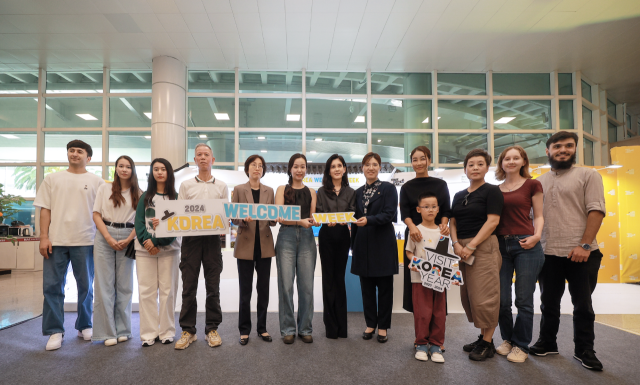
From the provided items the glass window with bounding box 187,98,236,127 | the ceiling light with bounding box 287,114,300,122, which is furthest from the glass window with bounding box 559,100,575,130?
the glass window with bounding box 187,98,236,127

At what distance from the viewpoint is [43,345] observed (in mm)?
2922

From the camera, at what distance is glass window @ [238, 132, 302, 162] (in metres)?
8.46

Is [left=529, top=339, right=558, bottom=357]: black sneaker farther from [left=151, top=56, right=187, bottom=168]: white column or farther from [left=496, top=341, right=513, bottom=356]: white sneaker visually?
[left=151, top=56, right=187, bottom=168]: white column

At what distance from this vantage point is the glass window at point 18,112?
8516mm

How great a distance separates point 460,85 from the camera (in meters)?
8.68

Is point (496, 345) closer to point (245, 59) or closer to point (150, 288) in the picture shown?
point (150, 288)

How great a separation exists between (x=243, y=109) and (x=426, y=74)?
5.08 m

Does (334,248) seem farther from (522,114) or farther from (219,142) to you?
(522,114)

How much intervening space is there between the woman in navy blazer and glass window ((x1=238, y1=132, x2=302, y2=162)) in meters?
5.67

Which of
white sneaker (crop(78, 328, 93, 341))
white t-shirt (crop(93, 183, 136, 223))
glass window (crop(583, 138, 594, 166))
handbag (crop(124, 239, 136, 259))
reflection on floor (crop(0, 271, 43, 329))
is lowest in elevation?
reflection on floor (crop(0, 271, 43, 329))

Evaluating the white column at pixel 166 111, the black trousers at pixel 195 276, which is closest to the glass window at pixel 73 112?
the white column at pixel 166 111

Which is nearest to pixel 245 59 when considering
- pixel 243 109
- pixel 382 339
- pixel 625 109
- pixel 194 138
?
pixel 243 109

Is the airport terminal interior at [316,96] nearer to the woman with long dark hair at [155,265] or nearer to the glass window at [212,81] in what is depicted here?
the glass window at [212,81]

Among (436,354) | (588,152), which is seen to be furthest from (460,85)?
(436,354)
